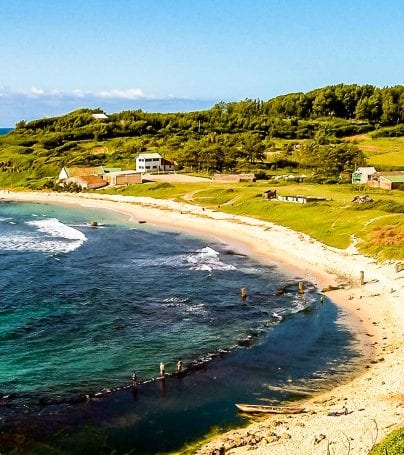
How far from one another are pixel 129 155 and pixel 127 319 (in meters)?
130

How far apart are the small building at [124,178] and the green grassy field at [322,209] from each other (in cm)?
441

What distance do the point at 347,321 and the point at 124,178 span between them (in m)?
97.9

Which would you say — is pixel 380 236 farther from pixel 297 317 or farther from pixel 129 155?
pixel 129 155

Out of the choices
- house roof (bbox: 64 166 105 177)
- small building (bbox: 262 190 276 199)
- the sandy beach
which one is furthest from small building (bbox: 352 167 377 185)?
house roof (bbox: 64 166 105 177)

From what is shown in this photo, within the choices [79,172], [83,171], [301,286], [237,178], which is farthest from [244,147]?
[301,286]

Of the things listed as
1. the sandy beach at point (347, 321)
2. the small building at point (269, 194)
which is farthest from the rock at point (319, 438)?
the small building at point (269, 194)

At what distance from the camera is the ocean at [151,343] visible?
3197 cm

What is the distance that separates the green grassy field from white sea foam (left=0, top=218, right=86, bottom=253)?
27.5 m

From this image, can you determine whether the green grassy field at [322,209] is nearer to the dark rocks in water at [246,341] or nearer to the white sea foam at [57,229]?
the white sea foam at [57,229]

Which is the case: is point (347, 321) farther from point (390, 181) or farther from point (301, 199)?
point (390, 181)

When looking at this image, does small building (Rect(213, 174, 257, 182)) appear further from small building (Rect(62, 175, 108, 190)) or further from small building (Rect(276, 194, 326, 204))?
small building (Rect(62, 175, 108, 190))

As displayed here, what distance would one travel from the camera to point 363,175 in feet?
376

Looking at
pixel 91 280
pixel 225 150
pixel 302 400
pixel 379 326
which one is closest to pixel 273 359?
pixel 302 400

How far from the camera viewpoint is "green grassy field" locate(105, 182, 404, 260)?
7000cm
